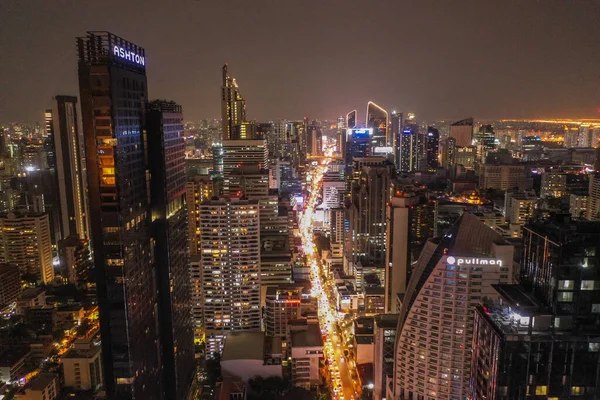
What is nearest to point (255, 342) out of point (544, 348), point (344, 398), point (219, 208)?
point (344, 398)

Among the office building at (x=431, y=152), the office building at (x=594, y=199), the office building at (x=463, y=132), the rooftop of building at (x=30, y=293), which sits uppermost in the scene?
the office building at (x=463, y=132)

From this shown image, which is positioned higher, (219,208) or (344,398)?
(219,208)

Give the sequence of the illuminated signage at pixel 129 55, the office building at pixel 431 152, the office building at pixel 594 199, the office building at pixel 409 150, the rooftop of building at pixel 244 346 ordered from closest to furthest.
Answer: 1. the illuminated signage at pixel 129 55
2. the rooftop of building at pixel 244 346
3. the office building at pixel 594 199
4. the office building at pixel 431 152
5. the office building at pixel 409 150

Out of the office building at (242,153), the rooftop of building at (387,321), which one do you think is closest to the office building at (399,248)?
the rooftop of building at (387,321)

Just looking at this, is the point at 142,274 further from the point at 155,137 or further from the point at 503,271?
the point at 503,271

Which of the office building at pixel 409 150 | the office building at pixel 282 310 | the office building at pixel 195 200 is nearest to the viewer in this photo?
the office building at pixel 282 310

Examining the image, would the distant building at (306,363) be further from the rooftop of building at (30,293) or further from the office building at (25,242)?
the office building at (25,242)

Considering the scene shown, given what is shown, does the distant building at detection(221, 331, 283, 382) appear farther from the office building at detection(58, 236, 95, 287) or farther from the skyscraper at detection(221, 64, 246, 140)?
the skyscraper at detection(221, 64, 246, 140)

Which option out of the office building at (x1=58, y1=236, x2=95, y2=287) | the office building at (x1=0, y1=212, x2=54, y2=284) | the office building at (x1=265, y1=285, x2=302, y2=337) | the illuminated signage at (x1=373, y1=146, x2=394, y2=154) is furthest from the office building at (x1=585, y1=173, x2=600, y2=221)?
the office building at (x1=0, y1=212, x2=54, y2=284)
